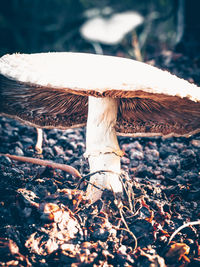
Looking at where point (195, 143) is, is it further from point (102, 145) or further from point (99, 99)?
point (99, 99)

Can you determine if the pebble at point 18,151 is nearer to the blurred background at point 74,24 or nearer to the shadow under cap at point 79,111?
the shadow under cap at point 79,111

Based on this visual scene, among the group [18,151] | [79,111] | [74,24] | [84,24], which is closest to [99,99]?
[79,111]

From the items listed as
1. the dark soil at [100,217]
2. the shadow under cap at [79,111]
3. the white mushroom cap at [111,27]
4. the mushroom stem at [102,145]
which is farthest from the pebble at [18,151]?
the white mushroom cap at [111,27]

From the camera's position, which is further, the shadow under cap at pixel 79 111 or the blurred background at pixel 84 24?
the blurred background at pixel 84 24

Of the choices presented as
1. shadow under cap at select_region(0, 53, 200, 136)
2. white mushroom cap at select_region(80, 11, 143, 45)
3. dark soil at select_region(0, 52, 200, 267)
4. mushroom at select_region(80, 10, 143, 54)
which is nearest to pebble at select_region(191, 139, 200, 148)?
dark soil at select_region(0, 52, 200, 267)

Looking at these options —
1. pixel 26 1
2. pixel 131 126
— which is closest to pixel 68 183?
pixel 131 126

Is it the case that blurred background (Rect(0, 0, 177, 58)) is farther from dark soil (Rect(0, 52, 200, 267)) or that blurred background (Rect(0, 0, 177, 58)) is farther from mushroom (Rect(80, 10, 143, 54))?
dark soil (Rect(0, 52, 200, 267))

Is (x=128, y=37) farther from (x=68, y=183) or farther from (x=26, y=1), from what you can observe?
(x=68, y=183)
